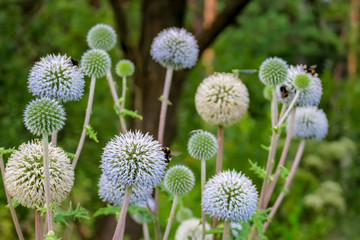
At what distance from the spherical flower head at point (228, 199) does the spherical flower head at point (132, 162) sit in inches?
10.1

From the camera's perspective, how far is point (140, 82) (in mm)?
5109

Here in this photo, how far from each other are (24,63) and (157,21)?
5.73 ft

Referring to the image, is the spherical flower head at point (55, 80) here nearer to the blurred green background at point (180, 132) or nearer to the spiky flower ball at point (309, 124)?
the blurred green background at point (180, 132)

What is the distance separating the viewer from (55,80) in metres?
1.54

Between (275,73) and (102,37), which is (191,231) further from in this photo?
(102,37)

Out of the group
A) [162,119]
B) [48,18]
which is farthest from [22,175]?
[48,18]

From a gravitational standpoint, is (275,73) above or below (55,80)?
above

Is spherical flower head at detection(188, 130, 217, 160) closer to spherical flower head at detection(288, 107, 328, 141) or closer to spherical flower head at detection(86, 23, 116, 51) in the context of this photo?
spherical flower head at detection(288, 107, 328, 141)

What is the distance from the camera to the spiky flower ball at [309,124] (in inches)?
87.5

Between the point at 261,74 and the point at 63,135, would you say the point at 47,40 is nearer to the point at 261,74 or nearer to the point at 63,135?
the point at 63,135

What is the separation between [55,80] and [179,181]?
63 cm

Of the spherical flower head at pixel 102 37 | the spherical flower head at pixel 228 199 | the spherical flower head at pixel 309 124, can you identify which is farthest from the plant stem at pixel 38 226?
the spherical flower head at pixel 309 124

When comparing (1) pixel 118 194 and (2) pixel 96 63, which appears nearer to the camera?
(1) pixel 118 194

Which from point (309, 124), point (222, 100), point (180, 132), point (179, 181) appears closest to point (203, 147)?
point (179, 181)
